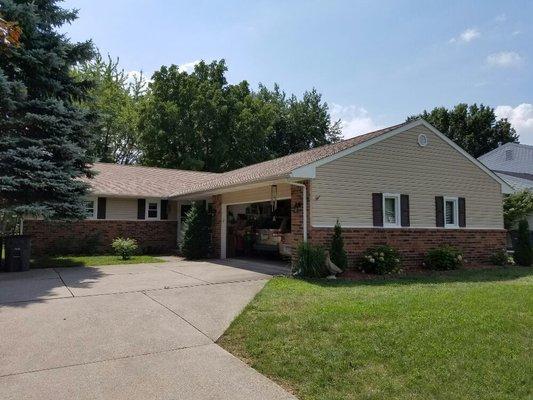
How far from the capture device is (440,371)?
15.1 ft

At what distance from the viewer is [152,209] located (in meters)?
19.9

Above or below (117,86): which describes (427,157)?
below

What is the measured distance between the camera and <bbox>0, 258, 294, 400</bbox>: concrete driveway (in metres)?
4.31

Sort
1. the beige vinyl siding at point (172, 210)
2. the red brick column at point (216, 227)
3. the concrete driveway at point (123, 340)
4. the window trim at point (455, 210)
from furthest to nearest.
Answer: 1. the beige vinyl siding at point (172, 210)
2. the red brick column at point (216, 227)
3. the window trim at point (455, 210)
4. the concrete driveway at point (123, 340)

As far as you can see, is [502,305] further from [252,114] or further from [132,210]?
[252,114]

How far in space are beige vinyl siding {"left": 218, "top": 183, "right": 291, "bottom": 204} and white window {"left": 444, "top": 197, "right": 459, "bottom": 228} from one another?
5934mm

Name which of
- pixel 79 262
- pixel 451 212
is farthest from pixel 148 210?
pixel 451 212

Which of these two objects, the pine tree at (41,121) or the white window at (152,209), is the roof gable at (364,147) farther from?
the white window at (152,209)

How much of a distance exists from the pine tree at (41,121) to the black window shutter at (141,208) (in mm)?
5221

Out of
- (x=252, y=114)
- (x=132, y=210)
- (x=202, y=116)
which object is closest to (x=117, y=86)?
(x=202, y=116)

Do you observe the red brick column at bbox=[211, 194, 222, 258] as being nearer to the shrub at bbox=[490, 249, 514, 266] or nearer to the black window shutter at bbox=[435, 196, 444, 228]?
the black window shutter at bbox=[435, 196, 444, 228]

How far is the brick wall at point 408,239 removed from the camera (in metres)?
11.6

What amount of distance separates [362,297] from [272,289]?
1921 mm

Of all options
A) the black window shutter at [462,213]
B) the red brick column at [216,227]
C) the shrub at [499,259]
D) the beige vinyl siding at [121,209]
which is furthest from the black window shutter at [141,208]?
the shrub at [499,259]
